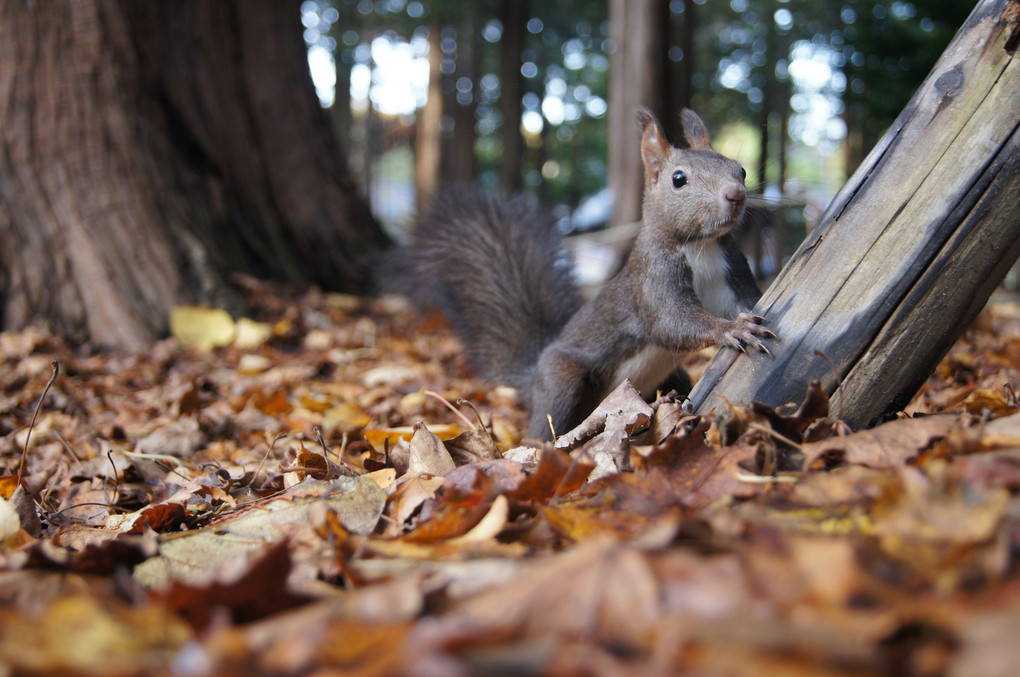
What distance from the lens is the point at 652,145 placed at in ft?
8.87

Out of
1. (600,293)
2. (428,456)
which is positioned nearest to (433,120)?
(600,293)

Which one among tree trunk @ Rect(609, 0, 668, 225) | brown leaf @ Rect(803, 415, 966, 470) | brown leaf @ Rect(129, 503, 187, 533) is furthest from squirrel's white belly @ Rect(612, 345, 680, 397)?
tree trunk @ Rect(609, 0, 668, 225)

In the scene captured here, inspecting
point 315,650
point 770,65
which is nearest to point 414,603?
point 315,650

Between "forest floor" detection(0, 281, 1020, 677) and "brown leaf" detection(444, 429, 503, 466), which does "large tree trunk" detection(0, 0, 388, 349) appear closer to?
"forest floor" detection(0, 281, 1020, 677)

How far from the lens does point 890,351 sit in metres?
1.75

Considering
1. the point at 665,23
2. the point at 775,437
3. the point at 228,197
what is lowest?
the point at 775,437

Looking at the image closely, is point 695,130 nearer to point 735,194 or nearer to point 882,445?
point 735,194

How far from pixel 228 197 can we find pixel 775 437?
460 centimetres

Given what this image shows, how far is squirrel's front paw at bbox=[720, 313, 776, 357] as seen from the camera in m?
1.88

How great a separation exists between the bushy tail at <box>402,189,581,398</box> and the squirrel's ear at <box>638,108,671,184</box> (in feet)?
2.41

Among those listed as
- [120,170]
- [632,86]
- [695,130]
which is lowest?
[120,170]

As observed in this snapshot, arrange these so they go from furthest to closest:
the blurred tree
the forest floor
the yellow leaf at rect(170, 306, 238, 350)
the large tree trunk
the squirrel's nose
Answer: the blurred tree
the yellow leaf at rect(170, 306, 238, 350)
the large tree trunk
the squirrel's nose
the forest floor

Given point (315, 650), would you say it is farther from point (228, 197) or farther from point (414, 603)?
point (228, 197)

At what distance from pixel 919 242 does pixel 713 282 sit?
0.93 meters
